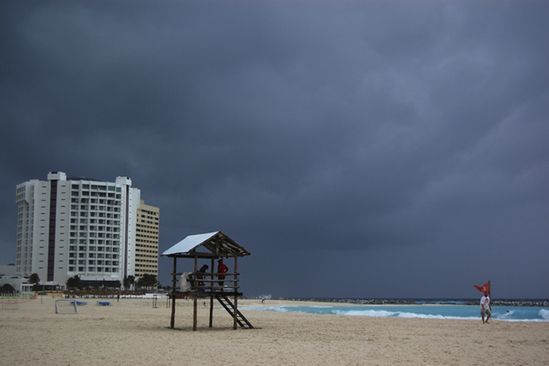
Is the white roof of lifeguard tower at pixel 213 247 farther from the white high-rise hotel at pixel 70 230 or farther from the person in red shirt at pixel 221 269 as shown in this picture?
the white high-rise hotel at pixel 70 230

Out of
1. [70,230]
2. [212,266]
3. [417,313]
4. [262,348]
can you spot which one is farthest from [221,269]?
[70,230]

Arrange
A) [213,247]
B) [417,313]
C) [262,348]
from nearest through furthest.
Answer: [262,348]
[213,247]
[417,313]

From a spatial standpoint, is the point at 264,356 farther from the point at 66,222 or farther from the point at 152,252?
the point at 152,252

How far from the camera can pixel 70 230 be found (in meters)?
155

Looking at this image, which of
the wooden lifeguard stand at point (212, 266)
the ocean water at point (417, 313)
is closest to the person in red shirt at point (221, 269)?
the wooden lifeguard stand at point (212, 266)

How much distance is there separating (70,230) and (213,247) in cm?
13953

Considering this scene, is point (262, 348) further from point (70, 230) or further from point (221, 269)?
point (70, 230)

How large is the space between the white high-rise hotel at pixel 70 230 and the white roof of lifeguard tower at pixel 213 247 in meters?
137

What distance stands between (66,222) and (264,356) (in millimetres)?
150185

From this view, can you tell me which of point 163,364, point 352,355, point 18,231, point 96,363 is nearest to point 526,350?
point 352,355

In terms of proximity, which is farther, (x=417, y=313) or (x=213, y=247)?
(x=417, y=313)

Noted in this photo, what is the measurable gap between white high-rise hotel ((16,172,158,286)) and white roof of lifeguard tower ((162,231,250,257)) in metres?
137

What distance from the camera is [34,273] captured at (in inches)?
6048

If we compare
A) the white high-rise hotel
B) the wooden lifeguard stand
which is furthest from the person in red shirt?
the white high-rise hotel
